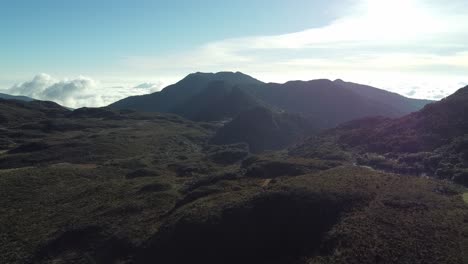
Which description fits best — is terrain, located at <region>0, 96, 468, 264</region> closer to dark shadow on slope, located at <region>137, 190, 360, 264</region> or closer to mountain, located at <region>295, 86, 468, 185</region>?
dark shadow on slope, located at <region>137, 190, 360, 264</region>

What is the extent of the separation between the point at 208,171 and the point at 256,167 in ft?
88.6

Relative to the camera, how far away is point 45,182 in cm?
9550

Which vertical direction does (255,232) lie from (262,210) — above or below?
below

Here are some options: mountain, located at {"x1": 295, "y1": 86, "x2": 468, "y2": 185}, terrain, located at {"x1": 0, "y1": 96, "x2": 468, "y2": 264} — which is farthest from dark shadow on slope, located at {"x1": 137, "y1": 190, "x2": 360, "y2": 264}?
mountain, located at {"x1": 295, "y1": 86, "x2": 468, "y2": 185}

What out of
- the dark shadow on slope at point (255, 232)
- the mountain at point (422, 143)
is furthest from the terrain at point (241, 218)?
the mountain at point (422, 143)

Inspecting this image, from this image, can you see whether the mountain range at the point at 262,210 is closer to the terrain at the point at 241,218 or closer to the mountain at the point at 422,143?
the terrain at the point at 241,218

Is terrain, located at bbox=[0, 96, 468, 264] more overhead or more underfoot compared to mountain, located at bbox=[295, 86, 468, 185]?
more underfoot

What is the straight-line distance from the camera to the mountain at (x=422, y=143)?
8356 centimetres

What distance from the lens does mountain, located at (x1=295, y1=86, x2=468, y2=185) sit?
274 feet

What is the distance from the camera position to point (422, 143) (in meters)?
102

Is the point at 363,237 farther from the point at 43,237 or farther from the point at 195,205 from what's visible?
the point at 43,237

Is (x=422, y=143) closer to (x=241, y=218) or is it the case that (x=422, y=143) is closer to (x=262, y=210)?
(x=262, y=210)

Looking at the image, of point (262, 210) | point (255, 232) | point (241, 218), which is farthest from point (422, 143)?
point (255, 232)

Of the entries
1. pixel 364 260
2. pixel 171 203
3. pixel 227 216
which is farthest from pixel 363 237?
pixel 171 203
